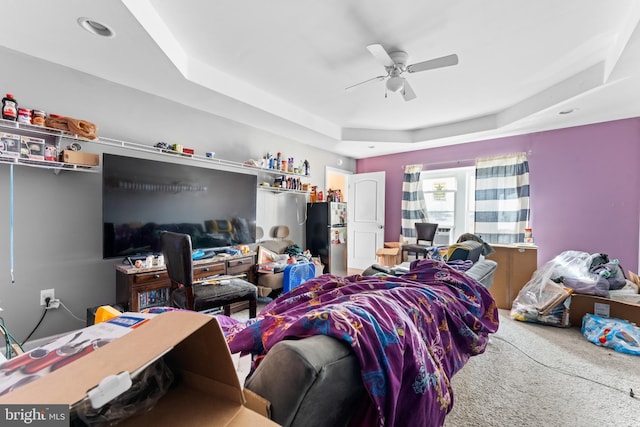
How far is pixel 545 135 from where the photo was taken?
12.5 ft

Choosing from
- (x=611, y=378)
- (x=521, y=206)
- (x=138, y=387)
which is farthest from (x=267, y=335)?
(x=521, y=206)

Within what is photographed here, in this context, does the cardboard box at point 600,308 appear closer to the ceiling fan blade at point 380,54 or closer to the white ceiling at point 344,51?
the white ceiling at point 344,51

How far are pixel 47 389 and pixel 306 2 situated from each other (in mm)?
2244

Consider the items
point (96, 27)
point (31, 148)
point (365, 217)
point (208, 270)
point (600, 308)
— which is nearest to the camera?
point (96, 27)

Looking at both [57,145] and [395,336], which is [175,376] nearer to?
[395,336]

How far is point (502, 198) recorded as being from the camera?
4078 mm

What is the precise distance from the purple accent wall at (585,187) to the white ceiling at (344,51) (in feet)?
0.87

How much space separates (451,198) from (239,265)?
3796 millimetres

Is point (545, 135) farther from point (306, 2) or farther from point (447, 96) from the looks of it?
point (306, 2)

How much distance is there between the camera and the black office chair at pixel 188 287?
197 centimetres

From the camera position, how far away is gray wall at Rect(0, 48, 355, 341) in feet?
6.68

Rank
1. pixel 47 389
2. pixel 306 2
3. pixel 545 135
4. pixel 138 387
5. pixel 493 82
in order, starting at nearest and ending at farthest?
1. pixel 47 389
2. pixel 138 387
3. pixel 306 2
4. pixel 493 82
5. pixel 545 135

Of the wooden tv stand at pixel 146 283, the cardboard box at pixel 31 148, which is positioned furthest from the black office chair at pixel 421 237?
the cardboard box at pixel 31 148

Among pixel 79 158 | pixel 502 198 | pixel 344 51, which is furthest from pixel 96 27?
pixel 502 198
